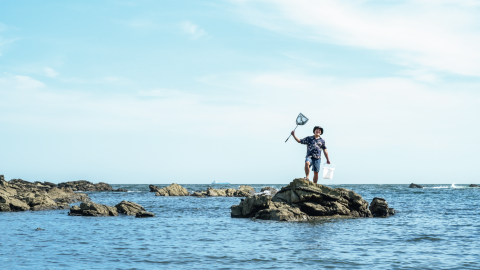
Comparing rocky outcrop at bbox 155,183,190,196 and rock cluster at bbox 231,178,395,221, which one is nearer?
rock cluster at bbox 231,178,395,221

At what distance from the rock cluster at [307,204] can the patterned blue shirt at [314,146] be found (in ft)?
7.13

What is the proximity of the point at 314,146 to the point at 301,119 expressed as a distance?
1471mm

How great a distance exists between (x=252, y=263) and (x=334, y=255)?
245 centimetres

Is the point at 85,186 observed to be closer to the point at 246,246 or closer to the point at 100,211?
the point at 100,211

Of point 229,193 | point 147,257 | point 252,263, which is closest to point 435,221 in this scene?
point 252,263

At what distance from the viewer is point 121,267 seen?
419 inches

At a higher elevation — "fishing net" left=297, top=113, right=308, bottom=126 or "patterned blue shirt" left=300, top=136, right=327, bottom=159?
"fishing net" left=297, top=113, right=308, bottom=126

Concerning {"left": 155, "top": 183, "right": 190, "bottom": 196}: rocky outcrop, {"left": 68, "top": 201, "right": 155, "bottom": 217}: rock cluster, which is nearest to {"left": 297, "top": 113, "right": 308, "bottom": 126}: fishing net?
{"left": 68, "top": 201, "right": 155, "bottom": 217}: rock cluster

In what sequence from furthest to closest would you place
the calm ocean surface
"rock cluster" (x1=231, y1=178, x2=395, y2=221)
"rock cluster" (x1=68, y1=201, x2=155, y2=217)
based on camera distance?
"rock cluster" (x1=68, y1=201, x2=155, y2=217)
"rock cluster" (x1=231, y1=178, x2=395, y2=221)
the calm ocean surface

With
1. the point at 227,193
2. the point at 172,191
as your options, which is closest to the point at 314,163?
the point at 227,193

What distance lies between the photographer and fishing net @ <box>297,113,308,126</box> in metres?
18.5

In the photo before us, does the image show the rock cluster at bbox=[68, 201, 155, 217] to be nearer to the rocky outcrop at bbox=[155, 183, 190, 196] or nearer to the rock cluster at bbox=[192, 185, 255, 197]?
the rock cluster at bbox=[192, 185, 255, 197]

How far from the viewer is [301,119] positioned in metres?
18.6

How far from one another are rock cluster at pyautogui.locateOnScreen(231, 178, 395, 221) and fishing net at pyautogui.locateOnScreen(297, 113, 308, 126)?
12.1 feet
